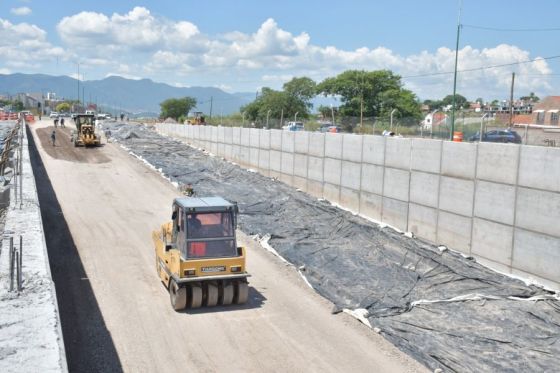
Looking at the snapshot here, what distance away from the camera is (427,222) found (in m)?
20.9

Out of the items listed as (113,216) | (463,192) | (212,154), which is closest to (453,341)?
(463,192)

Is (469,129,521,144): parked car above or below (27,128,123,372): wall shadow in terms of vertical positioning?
above

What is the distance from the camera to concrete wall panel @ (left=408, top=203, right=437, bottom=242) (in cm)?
2056

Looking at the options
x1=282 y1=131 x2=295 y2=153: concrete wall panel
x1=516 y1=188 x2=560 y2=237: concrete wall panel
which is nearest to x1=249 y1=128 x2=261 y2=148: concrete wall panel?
x1=282 y1=131 x2=295 y2=153: concrete wall panel

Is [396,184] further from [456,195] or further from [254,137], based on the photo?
[254,137]

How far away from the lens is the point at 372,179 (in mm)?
24531

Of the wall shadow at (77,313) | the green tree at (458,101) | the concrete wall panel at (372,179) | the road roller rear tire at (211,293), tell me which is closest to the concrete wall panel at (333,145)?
the concrete wall panel at (372,179)

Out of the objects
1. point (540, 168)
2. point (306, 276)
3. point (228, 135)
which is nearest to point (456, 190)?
point (540, 168)

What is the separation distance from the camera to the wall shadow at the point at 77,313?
10828mm

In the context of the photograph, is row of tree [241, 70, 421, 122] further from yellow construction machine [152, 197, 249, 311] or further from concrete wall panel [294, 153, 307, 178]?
yellow construction machine [152, 197, 249, 311]

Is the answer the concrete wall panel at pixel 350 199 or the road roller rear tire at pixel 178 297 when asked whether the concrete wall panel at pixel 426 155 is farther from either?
the road roller rear tire at pixel 178 297

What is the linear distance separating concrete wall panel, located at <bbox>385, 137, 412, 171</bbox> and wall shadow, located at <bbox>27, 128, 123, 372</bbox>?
490 inches

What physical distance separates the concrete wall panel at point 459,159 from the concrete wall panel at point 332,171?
7582mm

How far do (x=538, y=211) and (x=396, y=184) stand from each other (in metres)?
7.22
